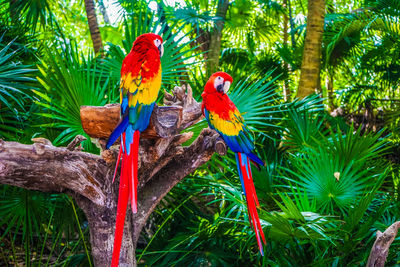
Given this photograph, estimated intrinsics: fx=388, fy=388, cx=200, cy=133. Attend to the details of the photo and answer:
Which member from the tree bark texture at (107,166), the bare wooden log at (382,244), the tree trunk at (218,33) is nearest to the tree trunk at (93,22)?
the tree trunk at (218,33)

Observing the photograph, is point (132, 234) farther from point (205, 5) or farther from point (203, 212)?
point (205, 5)

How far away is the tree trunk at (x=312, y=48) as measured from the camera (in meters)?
3.05

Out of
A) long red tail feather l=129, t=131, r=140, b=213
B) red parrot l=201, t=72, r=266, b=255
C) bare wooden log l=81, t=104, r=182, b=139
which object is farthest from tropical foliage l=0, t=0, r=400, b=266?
long red tail feather l=129, t=131, r=140, b=213

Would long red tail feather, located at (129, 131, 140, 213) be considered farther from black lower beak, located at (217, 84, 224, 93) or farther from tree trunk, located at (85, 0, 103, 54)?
tree trunk, located at (85, 0, 103, 54)

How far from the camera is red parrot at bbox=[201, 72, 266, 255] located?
4.54 ft

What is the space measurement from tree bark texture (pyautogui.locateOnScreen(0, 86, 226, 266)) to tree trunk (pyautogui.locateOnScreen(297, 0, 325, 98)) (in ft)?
5.44

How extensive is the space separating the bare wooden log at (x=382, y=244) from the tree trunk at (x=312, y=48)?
65.7 inches

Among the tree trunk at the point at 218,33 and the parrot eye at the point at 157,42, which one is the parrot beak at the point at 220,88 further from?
the tree trunk at the point at 218,33

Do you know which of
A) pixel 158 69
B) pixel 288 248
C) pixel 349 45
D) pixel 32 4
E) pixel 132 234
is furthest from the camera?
pixel 349 45

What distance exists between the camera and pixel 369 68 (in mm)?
3922

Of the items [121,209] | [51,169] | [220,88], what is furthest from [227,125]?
[51,169]

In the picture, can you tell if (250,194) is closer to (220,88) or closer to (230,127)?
(230,127)

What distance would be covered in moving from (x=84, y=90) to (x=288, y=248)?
4.42 ft

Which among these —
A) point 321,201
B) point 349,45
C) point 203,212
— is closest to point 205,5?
point 349,45
